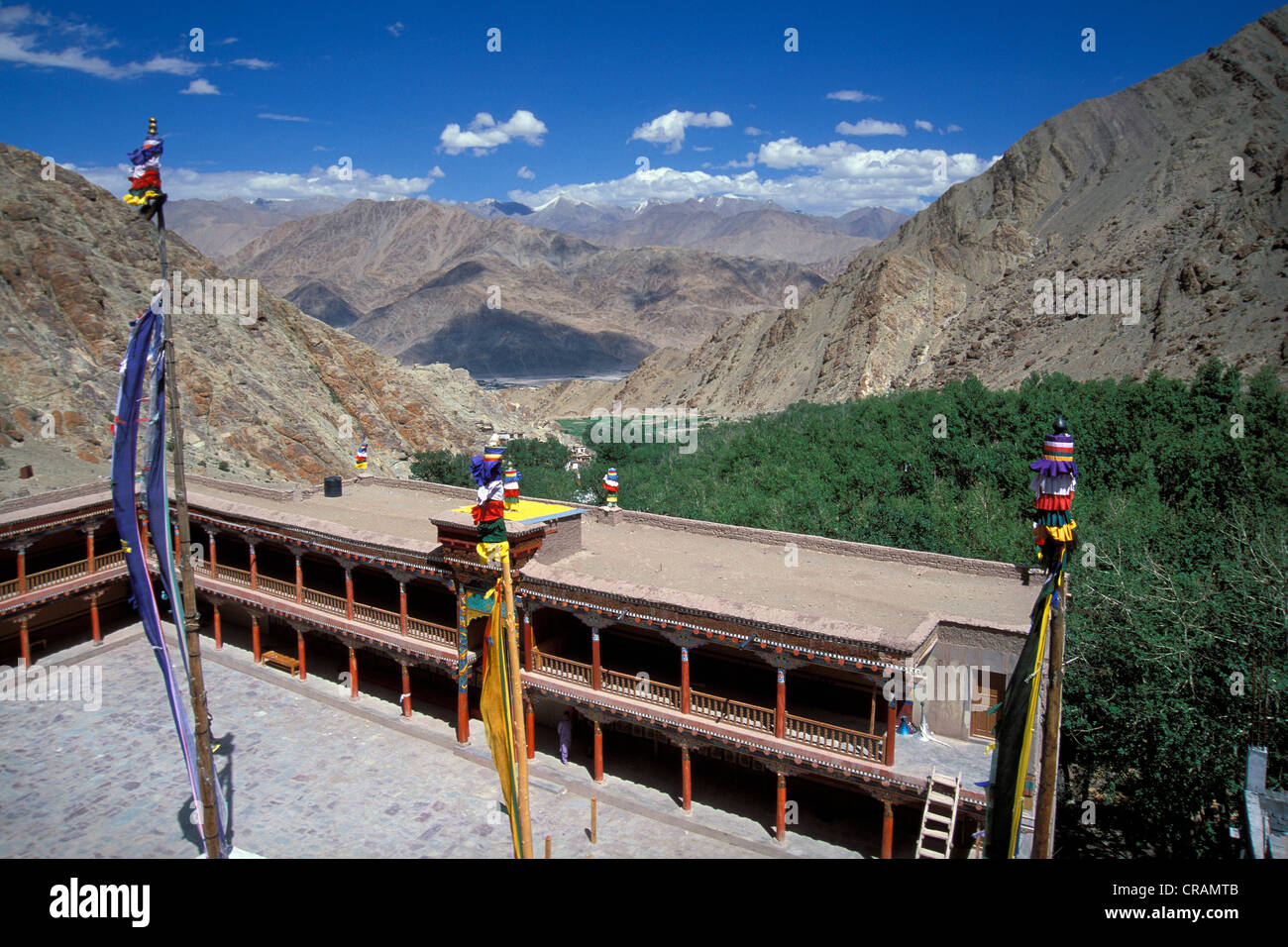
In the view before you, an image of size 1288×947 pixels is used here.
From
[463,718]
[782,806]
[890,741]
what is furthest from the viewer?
[463,718]

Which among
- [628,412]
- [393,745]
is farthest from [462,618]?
[628,412]

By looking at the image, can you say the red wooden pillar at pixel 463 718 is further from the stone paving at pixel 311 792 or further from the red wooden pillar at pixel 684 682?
the red wooden pillar at pixel 684 682

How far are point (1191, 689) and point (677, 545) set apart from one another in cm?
1131

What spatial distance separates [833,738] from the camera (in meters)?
15.8

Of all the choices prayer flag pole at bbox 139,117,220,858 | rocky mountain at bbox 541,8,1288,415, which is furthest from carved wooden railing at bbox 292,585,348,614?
rocky mountain at bbox 541,8,1288,415

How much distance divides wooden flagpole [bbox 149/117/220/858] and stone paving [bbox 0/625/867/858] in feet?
16.6

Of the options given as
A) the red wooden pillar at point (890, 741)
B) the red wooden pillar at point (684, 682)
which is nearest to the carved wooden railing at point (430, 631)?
the red wooden pillar at point (684, 682)

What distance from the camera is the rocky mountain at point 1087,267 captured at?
167 feet

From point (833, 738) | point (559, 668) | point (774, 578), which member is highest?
point (774, 578)

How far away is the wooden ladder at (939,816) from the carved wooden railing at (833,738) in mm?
1056

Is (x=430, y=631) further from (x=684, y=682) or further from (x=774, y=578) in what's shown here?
(x=774, y=578)

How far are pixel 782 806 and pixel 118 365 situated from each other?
40840 millimetres

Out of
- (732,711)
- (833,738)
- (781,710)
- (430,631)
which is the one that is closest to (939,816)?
(833,738)
